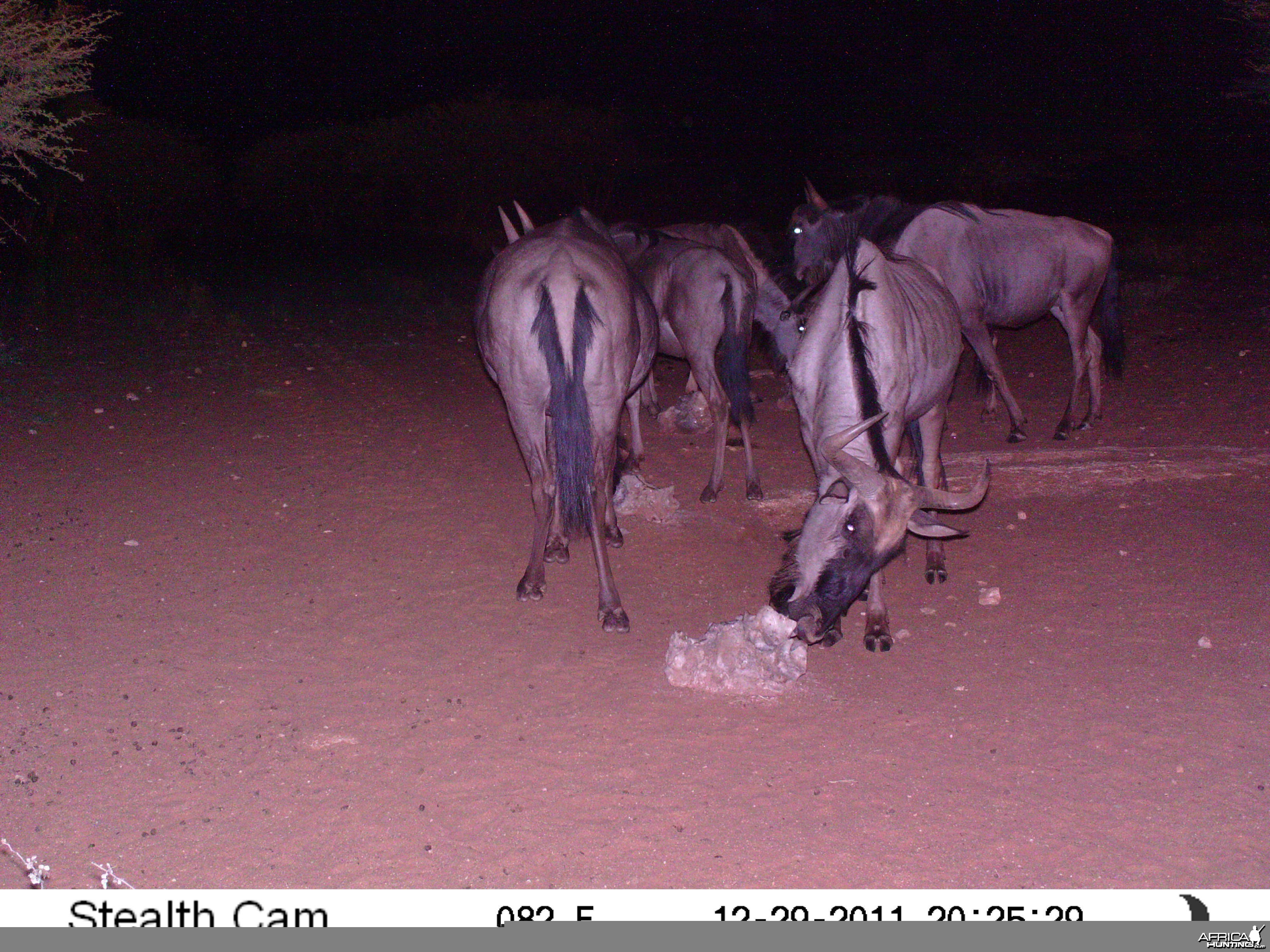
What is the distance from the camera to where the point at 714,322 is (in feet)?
25.9

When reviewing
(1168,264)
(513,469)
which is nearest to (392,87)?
(1168,264)

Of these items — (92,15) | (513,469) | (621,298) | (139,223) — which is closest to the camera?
(621,298)

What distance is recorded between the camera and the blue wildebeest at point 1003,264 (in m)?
9.01

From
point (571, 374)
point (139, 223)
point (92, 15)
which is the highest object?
point (92, 15)

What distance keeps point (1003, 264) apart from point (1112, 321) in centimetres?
143

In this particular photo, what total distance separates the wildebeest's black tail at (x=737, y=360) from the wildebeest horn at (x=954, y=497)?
313cm

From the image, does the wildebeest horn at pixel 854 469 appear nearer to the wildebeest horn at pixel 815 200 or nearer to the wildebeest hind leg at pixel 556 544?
the wildebeest hind leg at pixel 556 544

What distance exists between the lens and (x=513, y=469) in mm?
8055

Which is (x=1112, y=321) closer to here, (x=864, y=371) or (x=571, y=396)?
(x=864, y=371)

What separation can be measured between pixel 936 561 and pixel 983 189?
1635 centimetres

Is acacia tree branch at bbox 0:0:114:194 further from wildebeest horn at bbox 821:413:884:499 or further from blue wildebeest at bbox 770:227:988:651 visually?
wildebeest horn at bbox 821:413:884:499

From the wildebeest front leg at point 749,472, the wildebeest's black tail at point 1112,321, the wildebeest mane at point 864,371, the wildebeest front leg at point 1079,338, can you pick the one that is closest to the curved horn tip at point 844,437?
the wildebeest mane at point 864,371

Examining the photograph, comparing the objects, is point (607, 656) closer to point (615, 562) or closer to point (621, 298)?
point (615, 562)

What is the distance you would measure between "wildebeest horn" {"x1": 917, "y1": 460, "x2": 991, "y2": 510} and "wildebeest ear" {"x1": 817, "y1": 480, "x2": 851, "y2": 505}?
0.33 metres
